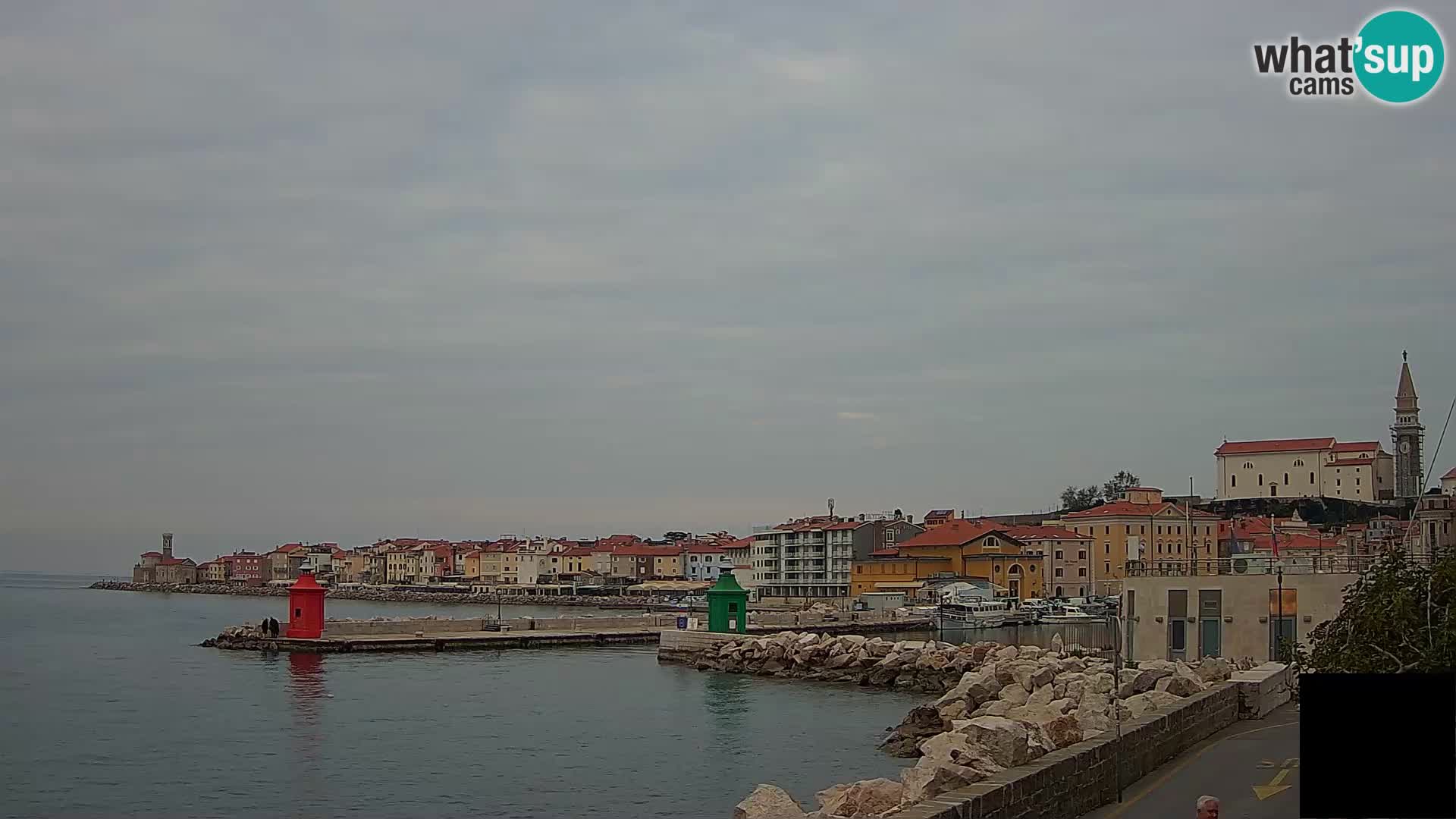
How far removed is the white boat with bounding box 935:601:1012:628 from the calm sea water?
26948mm

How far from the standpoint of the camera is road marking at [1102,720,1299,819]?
12828 millimetres

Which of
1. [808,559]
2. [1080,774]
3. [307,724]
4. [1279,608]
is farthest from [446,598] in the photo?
[1080,774]

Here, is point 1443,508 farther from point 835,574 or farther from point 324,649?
point 835,574

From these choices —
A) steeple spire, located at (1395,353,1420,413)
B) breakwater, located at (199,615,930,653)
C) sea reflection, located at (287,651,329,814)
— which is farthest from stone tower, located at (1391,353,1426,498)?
sea reflection, located at (287,651,329,814)

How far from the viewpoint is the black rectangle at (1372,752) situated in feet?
20.4

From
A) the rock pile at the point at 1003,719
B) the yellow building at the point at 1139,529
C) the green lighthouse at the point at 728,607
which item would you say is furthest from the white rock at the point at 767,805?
the yellow building at the point at 1139,529

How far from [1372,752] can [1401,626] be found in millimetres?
7044

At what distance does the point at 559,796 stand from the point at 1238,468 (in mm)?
118787

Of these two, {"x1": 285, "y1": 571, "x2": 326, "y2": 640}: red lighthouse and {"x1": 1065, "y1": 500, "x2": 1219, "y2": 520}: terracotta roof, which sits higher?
Answer: {"x1": 1065, "y1": 500, "x2": 1219, "y2": 520}: terracotta roof

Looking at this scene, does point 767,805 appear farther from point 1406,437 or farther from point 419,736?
point 1406,437

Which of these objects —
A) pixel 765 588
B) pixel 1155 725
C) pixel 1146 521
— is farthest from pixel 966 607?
pixel 1155 725

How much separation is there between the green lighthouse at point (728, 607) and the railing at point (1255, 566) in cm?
2151

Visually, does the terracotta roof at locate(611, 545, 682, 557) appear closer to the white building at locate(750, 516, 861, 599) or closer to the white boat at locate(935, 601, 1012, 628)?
the white building at locate(750, 516, 861, 599)

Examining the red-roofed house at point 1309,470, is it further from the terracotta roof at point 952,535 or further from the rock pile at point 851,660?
the rock pile at point 851,660
